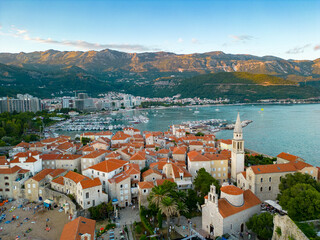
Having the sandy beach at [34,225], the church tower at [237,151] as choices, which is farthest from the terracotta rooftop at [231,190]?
the sandy beach at [34,225]

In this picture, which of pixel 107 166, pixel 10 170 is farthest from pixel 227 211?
pixel 10 170

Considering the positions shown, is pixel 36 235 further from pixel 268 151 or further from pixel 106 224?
pixel 268 151

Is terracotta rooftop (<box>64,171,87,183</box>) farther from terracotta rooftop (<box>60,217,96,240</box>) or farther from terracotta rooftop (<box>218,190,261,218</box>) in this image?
terracotta rooftop (<box>218,190,261,218</box>)

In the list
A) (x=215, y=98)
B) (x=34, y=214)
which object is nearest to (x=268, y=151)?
(x=34, y=214)

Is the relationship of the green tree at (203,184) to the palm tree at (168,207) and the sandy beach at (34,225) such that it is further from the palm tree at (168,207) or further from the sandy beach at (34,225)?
the sandy beach at (34,225)

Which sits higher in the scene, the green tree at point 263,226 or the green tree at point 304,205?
the green tree at point 304,205

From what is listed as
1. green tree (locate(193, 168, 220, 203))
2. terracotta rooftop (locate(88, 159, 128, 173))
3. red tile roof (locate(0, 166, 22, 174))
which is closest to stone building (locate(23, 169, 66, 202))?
red tile roof (locate(0, 166, 22, 174))
